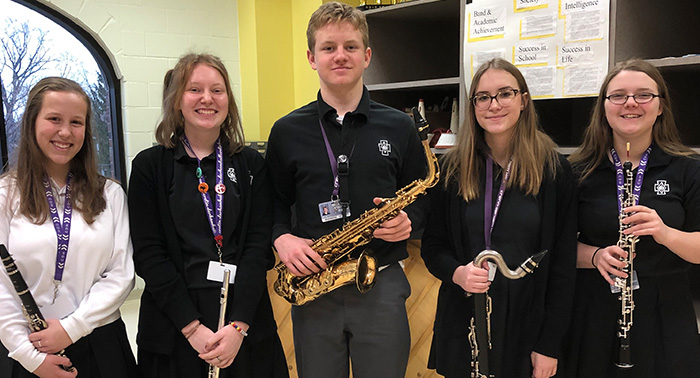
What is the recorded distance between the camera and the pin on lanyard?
1803mm

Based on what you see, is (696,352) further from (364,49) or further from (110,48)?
(110,48)

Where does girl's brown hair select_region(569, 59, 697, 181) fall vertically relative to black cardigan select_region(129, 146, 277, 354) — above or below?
above

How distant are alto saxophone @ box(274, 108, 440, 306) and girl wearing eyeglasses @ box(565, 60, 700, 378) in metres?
0.64

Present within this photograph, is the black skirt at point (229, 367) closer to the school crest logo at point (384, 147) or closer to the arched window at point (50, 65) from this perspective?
the school crest logo at point (384, 147)

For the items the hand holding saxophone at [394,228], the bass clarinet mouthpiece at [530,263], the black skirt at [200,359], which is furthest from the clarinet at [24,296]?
the bass clarinet mouthpiece at [530,263]

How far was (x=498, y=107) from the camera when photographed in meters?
1.88

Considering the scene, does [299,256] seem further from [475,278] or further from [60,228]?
[60,228]

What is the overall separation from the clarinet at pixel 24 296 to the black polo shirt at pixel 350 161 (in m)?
0.85

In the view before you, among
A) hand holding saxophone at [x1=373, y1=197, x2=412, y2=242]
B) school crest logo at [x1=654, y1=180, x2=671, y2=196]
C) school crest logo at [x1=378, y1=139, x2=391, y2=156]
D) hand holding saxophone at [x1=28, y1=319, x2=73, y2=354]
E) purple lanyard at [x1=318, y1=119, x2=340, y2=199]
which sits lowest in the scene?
hand holding saxophone at [x1=28, y1=319, x2=73, y2=354]

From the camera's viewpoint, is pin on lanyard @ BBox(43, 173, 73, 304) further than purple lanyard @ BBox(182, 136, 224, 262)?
No

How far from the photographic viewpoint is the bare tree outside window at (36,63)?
A: 167 inches

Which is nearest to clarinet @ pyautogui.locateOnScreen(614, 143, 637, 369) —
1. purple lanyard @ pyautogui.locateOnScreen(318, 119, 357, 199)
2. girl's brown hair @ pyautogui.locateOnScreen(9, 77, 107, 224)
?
purple lanyard @ pyautogui.locateOnScreen(318, 119, 357, 199)

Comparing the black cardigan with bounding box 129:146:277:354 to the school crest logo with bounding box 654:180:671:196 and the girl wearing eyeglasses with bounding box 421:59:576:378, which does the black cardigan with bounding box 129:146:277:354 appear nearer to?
the girl wearing eyeglasses with bounding box 421:59:576:378

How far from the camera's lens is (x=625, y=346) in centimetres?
180
